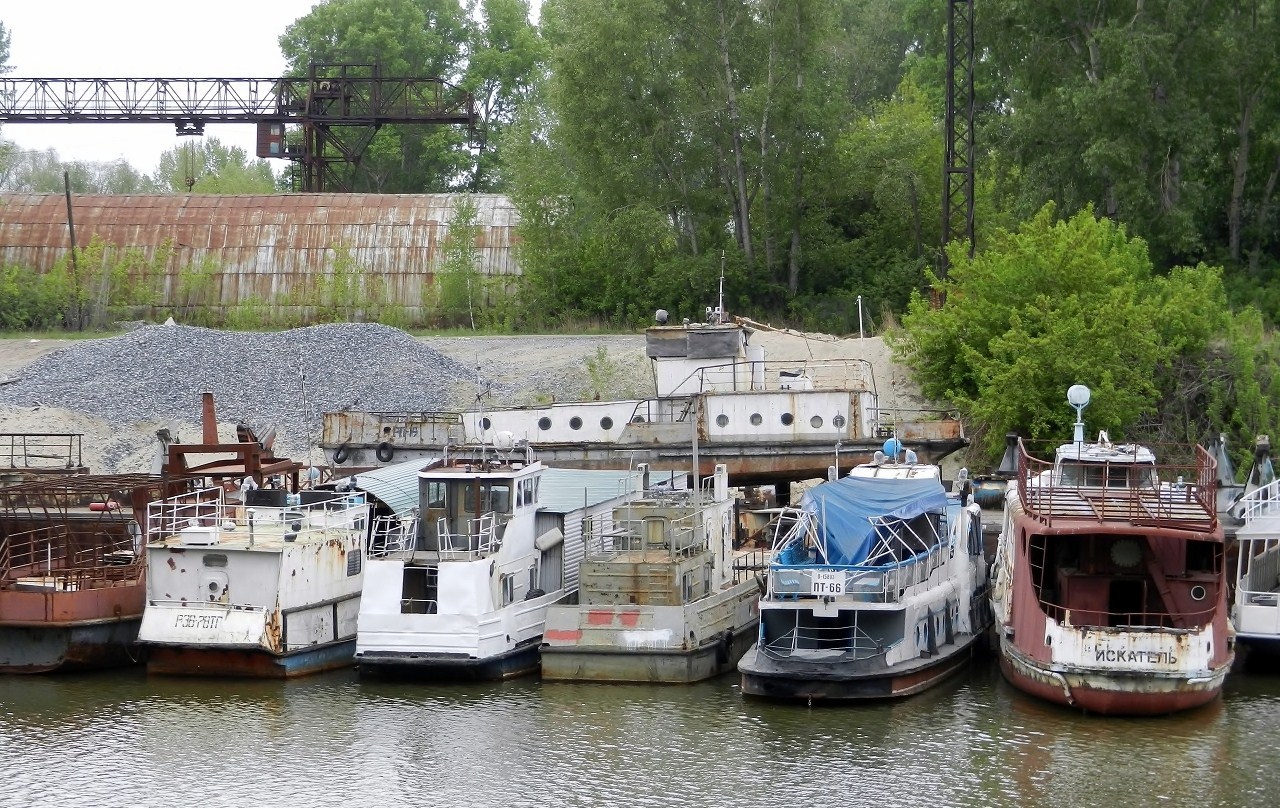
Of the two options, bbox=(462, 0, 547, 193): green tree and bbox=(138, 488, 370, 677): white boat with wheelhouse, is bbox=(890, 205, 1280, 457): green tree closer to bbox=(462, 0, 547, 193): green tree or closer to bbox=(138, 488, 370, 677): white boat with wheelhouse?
bbox=(138, 488, 370, 677): white boat with wheelhouse

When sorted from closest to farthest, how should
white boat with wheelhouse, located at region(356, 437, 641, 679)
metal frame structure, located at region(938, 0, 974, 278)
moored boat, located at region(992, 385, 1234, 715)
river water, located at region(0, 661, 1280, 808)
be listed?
river water, located at region(0, 661, 1280, 808) → moored boat, located at region(992, 385, 1234, 715) → white boat with wheelhouse, located at region(356, 437, 641, 679) → metal frame structure, located at region(938, 0, 974, 278)

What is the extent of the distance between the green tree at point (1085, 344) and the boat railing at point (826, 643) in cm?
1405

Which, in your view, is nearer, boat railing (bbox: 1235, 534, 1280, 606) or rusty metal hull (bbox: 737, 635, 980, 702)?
rusty metal hull (bbox: 737, 635, 980, 702)

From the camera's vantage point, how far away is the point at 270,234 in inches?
2778

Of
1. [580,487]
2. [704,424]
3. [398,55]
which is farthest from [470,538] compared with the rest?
[398,55]

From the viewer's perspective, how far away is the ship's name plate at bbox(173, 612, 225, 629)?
28.7m

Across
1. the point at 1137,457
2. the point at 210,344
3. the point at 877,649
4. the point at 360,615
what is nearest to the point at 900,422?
the point at 1137,457

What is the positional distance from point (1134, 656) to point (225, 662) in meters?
14.7

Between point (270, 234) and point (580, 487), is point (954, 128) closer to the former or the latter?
point (580, 487)

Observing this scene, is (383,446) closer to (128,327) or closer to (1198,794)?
(1198,794)

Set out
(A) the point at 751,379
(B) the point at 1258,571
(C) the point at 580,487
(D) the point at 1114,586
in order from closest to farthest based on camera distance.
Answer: (D) the point at 1114,586 < (B) the point at 1258,571 < (C) the point at 580,487 < (A) the point at 751,379

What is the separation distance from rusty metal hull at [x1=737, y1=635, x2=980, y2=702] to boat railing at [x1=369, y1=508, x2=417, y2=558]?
6362 millimetres

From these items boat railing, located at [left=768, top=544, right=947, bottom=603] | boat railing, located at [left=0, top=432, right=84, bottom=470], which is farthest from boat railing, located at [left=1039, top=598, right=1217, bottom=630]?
boat railing, located at [left=0, top=432, right=84, bottom=470]

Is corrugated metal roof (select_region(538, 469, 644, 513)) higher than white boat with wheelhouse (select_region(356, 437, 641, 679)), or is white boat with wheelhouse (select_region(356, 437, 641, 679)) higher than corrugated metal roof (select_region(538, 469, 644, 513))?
corrugated metal roof (select_region(538, 469, 644, 513))
